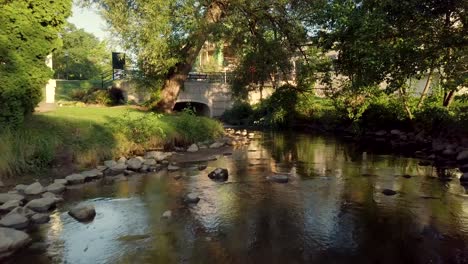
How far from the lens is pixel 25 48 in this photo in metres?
12.3

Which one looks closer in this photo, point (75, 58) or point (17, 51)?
point (17, 51)

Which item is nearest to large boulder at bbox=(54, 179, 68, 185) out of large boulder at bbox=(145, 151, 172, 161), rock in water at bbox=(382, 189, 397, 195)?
large boulder at bbox=(145, 151, 172, 161)

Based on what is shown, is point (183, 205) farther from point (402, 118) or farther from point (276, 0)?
point (402, 118)

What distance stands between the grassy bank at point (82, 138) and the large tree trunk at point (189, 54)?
11.9ft

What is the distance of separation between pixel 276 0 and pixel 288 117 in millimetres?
11713

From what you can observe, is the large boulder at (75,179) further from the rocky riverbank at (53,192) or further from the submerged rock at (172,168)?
the submerged rock at (172,168)

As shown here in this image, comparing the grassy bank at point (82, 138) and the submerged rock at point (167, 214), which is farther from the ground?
the grassy bank at point (82, 138)

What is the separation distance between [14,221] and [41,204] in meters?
1.08

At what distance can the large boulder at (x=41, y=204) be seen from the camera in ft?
30.8

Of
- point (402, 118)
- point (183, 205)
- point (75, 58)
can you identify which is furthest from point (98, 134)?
→ point (75, 58)

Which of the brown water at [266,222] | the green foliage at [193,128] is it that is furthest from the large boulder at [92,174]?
the green foliage at [193,128]

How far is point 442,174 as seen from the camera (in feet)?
45.3

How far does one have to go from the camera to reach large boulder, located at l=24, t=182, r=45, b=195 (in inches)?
412

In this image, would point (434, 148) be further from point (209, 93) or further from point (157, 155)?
point (209, 93)
